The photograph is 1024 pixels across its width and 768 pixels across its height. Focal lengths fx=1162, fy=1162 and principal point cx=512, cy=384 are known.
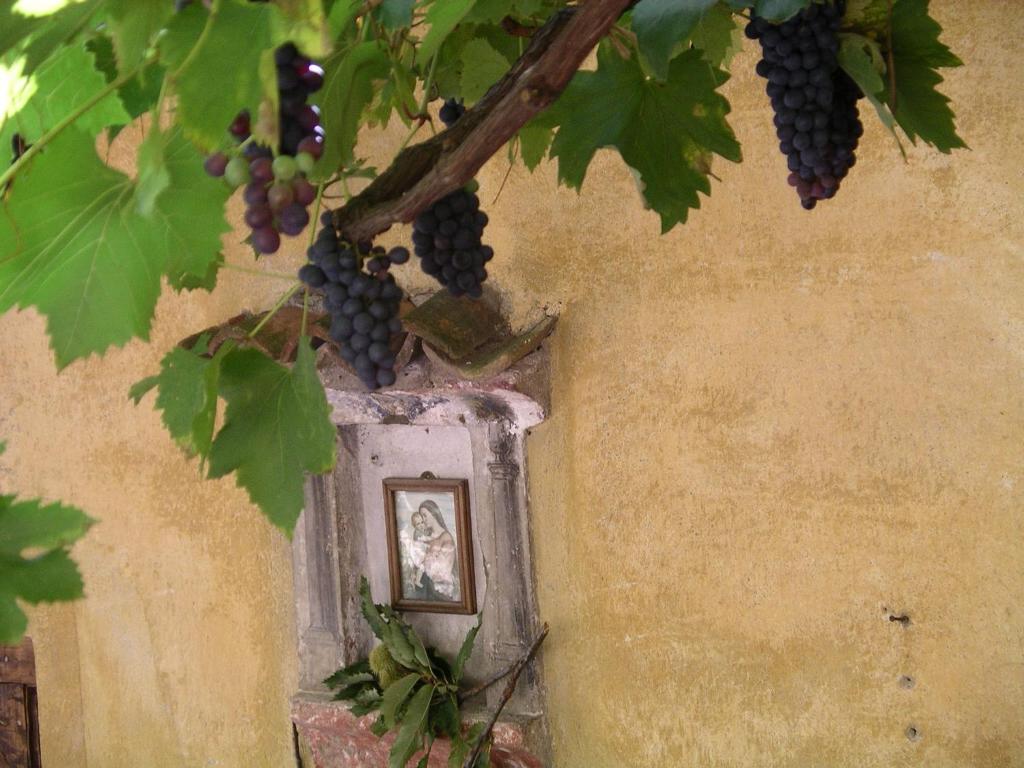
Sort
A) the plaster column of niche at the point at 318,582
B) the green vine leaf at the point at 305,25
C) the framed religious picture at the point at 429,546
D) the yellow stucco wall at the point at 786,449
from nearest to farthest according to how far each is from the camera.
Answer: the green vine leaf at the point at 305,25, the yellow stucco wall at the point at 786,449, the framed religious picture at the point at 429,546, the plaster column of niche at the point at 318,582

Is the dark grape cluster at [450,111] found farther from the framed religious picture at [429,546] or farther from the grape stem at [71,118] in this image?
the framed religious picture at [429,546]

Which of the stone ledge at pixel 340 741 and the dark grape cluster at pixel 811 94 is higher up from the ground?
the dark grape cluster at pixel 811 94

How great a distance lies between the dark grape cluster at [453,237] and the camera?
30.8 inches

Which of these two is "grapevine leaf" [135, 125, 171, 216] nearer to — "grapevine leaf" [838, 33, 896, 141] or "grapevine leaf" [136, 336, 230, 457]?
"grapevine leaf" [136, 336, 230, 457]

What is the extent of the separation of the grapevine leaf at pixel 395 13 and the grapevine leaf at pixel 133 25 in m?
0.21

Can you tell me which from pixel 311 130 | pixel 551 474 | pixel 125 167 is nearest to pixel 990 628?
pixel 551 474

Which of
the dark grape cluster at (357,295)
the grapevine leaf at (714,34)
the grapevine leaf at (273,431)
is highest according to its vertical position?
the grapevine leaf at (714,34)

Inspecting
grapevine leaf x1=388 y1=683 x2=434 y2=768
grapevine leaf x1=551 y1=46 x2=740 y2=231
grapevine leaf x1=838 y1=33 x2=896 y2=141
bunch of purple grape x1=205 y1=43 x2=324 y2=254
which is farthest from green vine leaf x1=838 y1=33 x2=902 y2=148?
grapevine leaf x1=388 y1=683 x2=434 y2=768

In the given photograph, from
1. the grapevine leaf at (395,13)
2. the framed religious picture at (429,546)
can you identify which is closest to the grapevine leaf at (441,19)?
the grapevine leaf at (395,13)

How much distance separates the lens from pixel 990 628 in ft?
6.67

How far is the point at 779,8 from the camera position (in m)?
0.69

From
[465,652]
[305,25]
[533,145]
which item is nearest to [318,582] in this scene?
[465,652]

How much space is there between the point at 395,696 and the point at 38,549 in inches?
81.6

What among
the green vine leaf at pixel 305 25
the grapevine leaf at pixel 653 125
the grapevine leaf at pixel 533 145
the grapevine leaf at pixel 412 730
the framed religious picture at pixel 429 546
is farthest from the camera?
the framed religious picture at pixel 429 546
